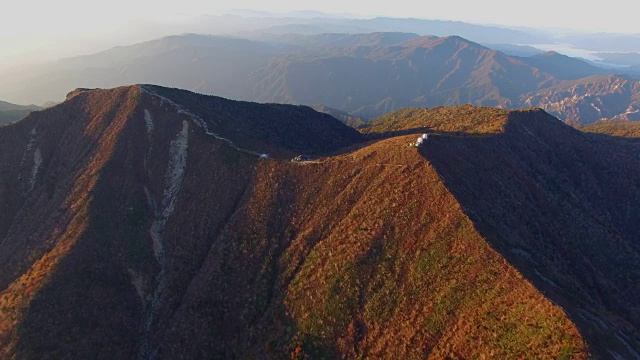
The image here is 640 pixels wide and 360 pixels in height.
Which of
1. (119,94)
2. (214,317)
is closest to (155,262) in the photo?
(214,317)

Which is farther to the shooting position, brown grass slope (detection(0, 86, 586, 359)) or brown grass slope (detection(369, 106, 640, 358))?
brown grass slope (detection(369, 106, 640, 358))

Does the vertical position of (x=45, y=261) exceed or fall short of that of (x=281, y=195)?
it falls short

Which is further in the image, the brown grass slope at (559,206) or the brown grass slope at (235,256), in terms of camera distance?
the brown grass slope at (559,206)

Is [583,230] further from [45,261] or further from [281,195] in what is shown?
[45,261]

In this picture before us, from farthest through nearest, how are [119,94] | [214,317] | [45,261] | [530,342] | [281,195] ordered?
[119,94] < [281,195] < [45,261] < [214,317] < [530,342]
